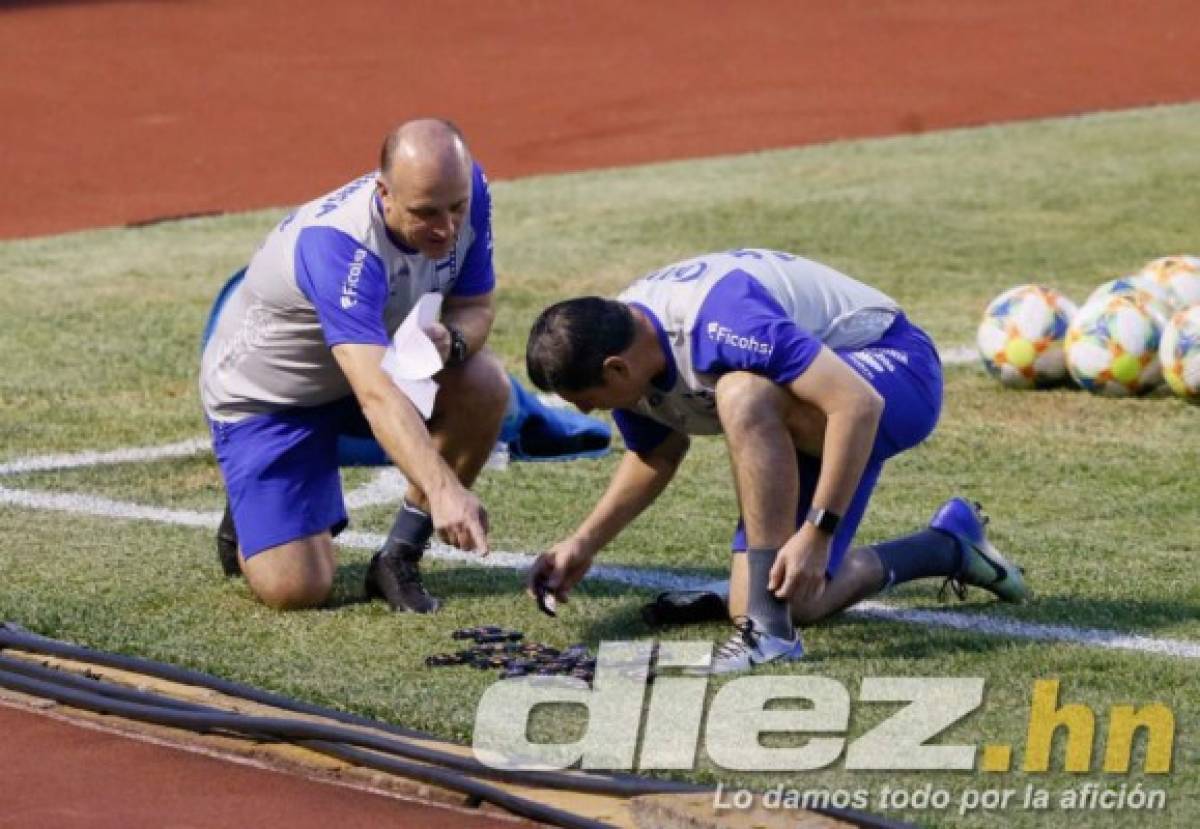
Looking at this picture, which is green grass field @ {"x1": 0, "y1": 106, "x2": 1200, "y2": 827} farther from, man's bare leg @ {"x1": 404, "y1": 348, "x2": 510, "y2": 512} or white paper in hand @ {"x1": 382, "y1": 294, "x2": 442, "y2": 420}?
white paper in hand @ {"x1": 382, "y1": 294, "x2": 442, "y2": 420}

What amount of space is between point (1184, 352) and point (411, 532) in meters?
3.74

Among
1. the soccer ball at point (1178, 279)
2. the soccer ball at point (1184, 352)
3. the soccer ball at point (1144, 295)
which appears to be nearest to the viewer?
the soccer ball at point (1184, 352)

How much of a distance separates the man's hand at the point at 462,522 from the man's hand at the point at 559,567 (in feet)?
1.84

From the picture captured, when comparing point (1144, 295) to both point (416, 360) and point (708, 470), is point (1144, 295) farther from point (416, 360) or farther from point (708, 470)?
point (416, 360)

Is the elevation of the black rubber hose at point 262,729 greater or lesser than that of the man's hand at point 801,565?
lesser

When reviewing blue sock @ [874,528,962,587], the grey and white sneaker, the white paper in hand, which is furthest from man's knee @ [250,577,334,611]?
blue sock @ [874,528,962,587]

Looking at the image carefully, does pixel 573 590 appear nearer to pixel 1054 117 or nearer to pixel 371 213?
pixel 371 213

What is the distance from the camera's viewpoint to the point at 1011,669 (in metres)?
6.29

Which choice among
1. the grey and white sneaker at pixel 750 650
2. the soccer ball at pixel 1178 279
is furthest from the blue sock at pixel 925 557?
the soccer ball at pixel 1178 279

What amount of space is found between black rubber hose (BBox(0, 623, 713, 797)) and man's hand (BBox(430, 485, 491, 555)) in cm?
47

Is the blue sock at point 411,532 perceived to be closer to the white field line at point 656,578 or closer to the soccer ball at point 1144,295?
the white field line at point 656,578

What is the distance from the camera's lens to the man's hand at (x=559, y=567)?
660 cm

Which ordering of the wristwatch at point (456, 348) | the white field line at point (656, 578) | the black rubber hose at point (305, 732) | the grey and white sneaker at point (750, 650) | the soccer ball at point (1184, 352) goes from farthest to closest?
1. the soccer ball at point (1184, 352)
2. the wristwatch at point (456, 348)
3. the white field line at point (656, 578)
4. the grey and white sneaker at point (750, 650)
5. the black rubber hose at point (305, 732)

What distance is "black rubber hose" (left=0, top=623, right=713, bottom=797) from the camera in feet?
17.7
